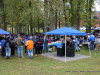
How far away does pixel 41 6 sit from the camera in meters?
17.8

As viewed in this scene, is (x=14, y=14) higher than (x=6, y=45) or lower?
higher

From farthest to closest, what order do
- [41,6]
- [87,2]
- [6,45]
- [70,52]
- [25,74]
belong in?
[87,2] < [41,6] < [70,52] < [6,45] < [25,74]

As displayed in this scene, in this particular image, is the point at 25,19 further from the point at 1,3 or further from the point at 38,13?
the point at 1,3

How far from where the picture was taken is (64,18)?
23688 millimetres

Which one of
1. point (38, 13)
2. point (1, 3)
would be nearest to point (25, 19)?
point (38, 13)

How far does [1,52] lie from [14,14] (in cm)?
1284

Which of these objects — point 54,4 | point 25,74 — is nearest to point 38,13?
point 54,4

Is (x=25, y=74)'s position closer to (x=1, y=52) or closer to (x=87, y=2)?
(x=1, y=52)

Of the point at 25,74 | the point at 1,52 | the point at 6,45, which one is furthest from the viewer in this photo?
the point at 1,52

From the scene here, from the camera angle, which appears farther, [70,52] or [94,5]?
[94,5]

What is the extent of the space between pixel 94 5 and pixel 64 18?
5.89m

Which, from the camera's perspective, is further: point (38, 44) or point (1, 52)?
point (1, 52)

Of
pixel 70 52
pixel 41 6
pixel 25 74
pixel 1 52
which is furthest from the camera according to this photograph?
pixel 41 6

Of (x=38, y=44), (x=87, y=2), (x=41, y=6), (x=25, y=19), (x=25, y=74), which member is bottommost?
(x=25, y=74)
